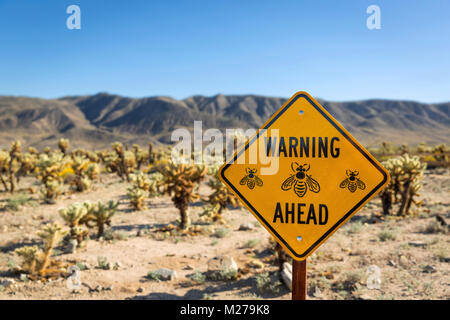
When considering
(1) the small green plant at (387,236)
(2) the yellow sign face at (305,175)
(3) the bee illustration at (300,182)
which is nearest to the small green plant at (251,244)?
(1) the small green plant at (387,236)

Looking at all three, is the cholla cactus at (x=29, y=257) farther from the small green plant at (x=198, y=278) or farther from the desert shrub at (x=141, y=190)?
the desert shrub at (x=141, y=190)

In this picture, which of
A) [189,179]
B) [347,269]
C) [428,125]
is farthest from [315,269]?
[428,125]

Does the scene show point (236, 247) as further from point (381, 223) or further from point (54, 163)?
point (54, 163)

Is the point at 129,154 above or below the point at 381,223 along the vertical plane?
above

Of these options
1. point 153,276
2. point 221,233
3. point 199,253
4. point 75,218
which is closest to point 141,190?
point 75,218

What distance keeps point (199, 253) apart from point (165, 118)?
374ft

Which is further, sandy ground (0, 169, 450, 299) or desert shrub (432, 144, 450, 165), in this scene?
desert shrub (432, 144, 450, 165)

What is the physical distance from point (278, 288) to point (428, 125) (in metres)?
144

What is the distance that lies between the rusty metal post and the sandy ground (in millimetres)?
4082

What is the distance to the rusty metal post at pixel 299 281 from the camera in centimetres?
202

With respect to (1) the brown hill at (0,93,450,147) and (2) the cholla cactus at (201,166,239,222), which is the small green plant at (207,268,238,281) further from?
(1) the brown hill at (0,93,450,147)

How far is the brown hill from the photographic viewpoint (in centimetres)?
9588

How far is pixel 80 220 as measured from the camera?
356 inches

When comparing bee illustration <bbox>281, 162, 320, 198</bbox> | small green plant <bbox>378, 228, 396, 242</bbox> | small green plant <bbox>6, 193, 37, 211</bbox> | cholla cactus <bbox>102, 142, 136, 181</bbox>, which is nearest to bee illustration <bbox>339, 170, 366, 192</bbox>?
bee illustration <bbox>281, 162, 320, 198</bbox>
